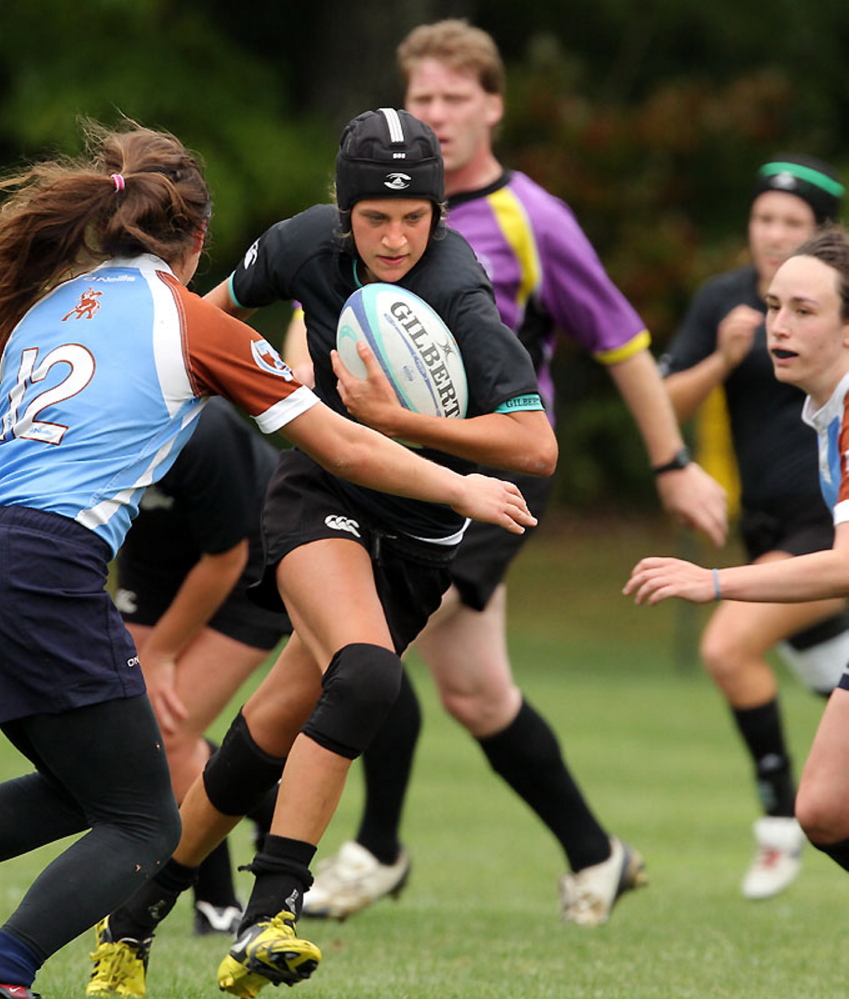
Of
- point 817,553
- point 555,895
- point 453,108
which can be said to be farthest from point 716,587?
point 555,895

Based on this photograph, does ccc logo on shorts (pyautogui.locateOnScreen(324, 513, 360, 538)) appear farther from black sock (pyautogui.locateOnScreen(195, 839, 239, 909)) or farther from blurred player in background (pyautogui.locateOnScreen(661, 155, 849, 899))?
blurred player in background (pyautogui.locateOnScreen(661, 155, 849, 899))

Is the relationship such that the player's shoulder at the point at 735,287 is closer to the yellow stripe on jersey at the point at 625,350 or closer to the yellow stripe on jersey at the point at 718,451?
the yellow stripe on jersey at the point at 625,350

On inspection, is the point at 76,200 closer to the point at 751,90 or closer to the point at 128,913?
the point at 128,913

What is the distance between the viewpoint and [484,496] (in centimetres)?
387

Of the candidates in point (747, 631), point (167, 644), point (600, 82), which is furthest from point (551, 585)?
point (167, 644)

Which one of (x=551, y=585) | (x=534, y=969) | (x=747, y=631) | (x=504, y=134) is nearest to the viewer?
(x=534, y=969)

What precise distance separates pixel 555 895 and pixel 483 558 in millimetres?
1754

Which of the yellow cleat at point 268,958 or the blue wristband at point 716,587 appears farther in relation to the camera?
the blue wristband at point 716,587

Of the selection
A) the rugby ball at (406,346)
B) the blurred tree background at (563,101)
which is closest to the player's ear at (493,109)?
the rugby ball at (406,346)

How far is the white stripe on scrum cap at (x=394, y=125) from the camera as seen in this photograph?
4.23 metres

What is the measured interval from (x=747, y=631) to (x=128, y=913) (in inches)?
113

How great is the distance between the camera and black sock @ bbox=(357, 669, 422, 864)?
596cm

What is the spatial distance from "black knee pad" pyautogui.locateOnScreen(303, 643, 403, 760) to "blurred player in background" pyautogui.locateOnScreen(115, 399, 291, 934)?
1156mm

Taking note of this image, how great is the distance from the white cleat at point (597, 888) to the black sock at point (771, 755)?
3.22 ft
